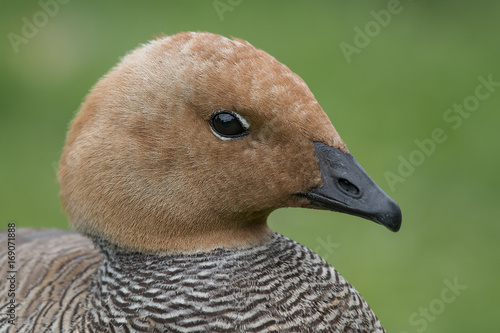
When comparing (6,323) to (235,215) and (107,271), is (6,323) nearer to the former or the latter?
(107,271)

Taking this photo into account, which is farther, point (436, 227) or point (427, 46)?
point (427, 46)

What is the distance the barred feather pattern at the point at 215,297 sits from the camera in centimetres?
186

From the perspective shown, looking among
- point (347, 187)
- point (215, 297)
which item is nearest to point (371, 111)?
point (347, 187)

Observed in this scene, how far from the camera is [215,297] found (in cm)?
188

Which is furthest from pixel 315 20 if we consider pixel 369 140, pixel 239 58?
pixel 239 58

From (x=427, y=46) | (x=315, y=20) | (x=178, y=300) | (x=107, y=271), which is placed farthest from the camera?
(x=315, y=20)

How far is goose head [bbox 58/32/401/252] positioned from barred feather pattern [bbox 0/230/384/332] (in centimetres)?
7

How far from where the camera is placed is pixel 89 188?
1.95m

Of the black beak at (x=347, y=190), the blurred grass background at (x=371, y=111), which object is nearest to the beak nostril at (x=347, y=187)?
the black beak at (x=347, y=190)

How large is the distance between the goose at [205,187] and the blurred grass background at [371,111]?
2069 mm

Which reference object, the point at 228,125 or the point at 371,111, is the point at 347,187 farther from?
the point at 371,111

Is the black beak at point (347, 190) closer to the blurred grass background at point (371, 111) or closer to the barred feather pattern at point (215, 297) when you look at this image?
the barred feather pattern at point (215, 297)

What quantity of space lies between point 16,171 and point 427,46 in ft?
12.1

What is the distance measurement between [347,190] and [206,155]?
419 millimetres
